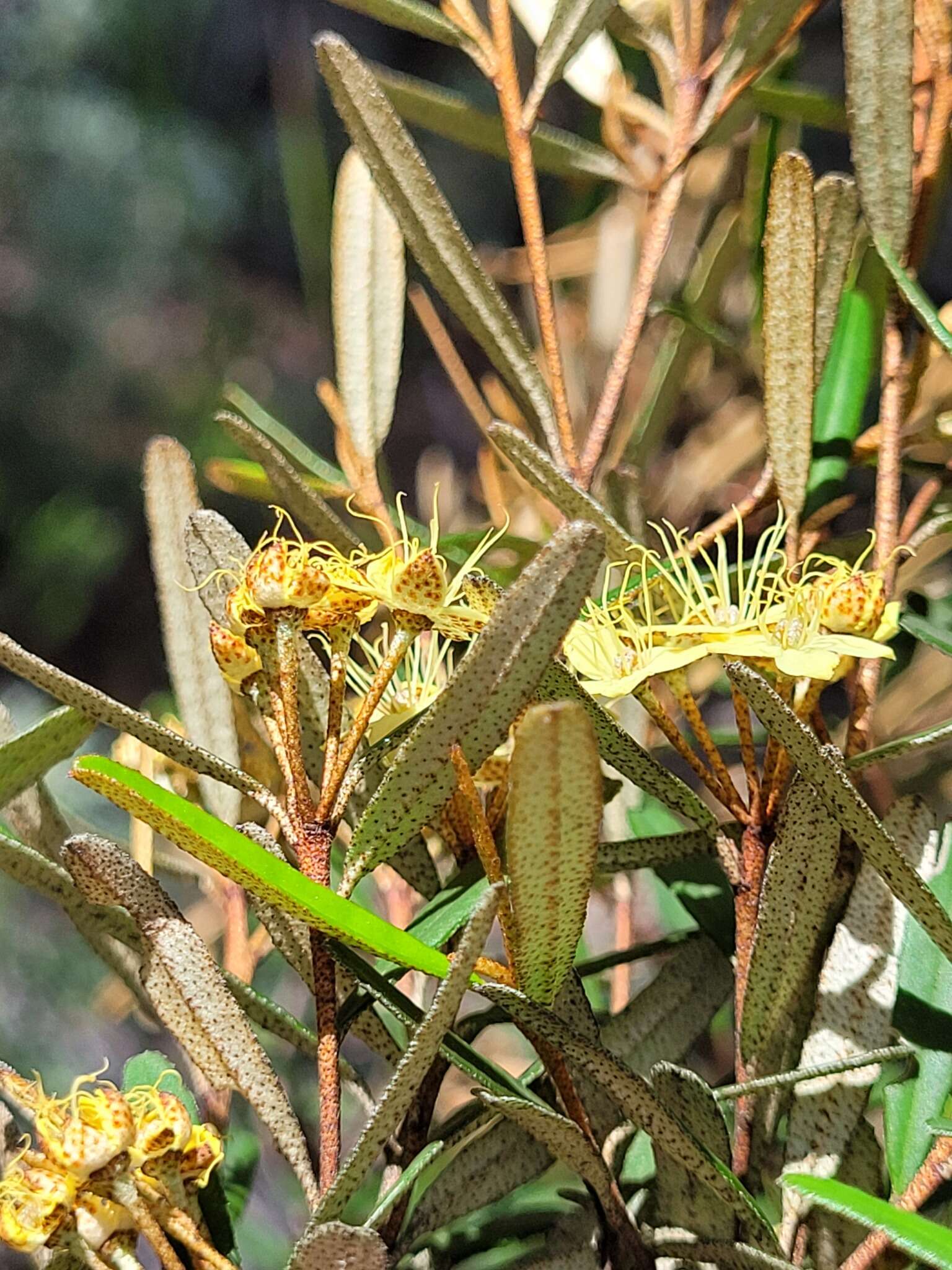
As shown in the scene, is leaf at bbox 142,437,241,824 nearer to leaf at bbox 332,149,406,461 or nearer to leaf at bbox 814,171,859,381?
leaf at bbox 332,149,406,461

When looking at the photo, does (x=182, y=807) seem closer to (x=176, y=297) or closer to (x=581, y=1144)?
(x=581, y=1144)

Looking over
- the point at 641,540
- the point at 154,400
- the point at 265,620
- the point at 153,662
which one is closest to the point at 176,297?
the point at 154,400

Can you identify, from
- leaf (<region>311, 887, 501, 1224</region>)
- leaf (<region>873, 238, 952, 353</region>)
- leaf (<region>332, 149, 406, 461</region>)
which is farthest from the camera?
leaf (<region>332, 149, 406, 461</region>)

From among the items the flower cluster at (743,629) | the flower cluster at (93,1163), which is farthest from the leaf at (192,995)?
the flower cluster at (743,629)

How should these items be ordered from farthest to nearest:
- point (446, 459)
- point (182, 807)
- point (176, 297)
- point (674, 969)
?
point (176, 297), point (446, 459), point (674, 969), point (182, 807)

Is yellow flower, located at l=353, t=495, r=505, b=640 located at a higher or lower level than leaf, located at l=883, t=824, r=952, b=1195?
higher

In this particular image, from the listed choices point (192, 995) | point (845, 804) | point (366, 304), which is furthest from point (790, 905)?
point (366, 304)

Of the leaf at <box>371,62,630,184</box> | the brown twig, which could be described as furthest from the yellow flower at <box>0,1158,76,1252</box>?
the leaf at <box>371,62,630,184</box>
